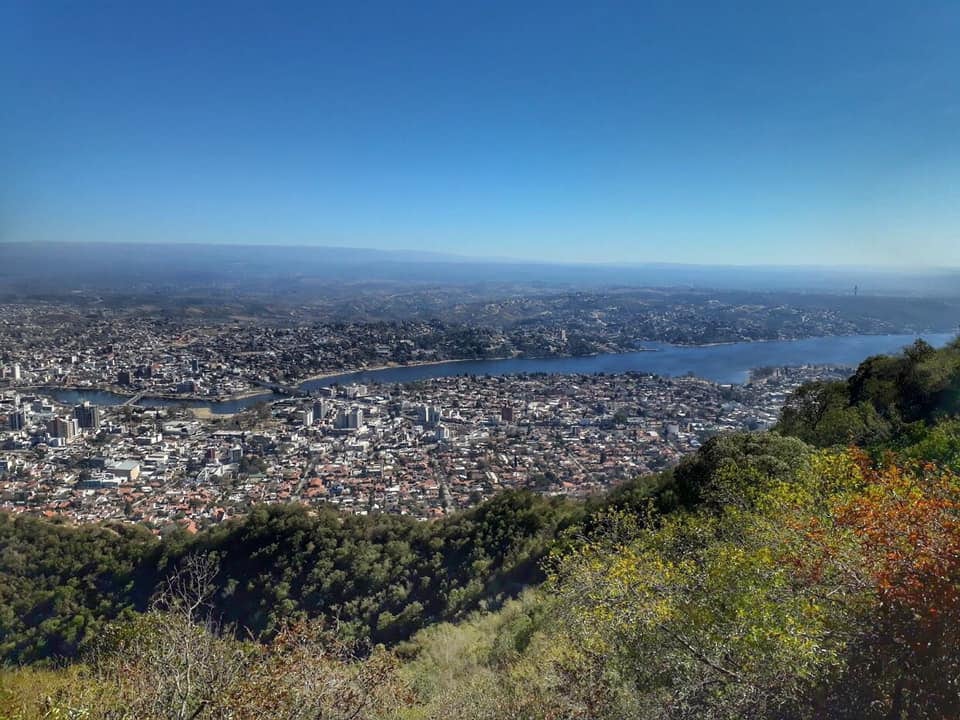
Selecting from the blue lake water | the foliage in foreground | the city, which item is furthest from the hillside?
the blue lake water

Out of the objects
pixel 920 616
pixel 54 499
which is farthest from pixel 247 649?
pixel 54 499

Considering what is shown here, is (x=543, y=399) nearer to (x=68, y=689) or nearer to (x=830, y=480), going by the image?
(x=830, y=480)

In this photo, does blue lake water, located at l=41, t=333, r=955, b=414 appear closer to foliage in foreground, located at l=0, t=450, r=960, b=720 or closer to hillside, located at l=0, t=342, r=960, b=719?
hillside, located at l=0, t=342, r=960, b=719

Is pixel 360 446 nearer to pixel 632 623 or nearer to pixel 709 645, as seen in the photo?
pixel 632 623

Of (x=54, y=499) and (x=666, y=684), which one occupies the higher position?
(x=666, y=684)

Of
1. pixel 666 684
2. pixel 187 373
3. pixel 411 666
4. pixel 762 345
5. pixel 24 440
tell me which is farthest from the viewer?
pixel 762 345

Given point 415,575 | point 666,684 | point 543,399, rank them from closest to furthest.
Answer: point 666,684 → point 415,575 → point 543,399

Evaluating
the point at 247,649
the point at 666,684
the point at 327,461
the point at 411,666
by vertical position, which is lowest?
the point at 327,461
